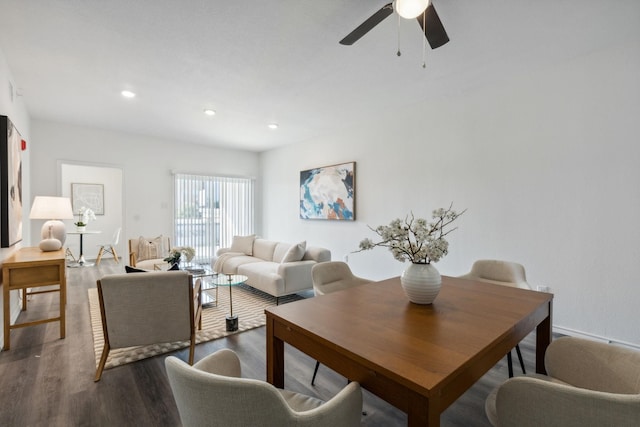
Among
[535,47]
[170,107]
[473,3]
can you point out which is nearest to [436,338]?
[473,3]

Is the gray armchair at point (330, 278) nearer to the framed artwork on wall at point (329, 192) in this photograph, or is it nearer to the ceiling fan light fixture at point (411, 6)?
the ceiling fan light fixture at point (411, 6)

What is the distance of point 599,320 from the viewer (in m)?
2.73

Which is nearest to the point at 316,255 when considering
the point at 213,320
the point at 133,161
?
the point at 213,320

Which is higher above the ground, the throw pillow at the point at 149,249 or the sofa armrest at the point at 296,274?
the throw pillow at the point at 149,249

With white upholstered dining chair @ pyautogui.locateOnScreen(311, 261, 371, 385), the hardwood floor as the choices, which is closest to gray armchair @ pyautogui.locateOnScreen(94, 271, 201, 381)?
the hardwood floor

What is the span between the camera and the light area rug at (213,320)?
2.51 meters

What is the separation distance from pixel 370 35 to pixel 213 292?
3.74 meters

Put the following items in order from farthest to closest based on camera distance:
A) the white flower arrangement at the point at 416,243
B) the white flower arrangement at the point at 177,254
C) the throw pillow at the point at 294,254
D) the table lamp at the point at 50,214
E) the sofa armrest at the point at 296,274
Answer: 1. the throw pillow at the point at 294,254
2. the sofa armrest at the point at 296,274
3. the white flower arrangement at the point at 177,254
4. the table lamp at the point at 50,214
5. the white flower arrangement at the point at 416,243

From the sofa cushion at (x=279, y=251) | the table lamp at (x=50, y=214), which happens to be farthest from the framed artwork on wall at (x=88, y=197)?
the sofa cushion at (x=279, y=251)

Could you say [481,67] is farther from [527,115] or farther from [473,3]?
[473,3]

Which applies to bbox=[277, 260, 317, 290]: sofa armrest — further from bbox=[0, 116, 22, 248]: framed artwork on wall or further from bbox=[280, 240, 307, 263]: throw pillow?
bbox=[0, 116, 22, 248]: framed artwork on wall

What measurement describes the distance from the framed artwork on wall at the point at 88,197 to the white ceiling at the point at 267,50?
10.9 ft

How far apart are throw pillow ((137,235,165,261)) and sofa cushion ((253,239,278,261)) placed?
1511 mm

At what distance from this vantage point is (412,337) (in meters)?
1.22
